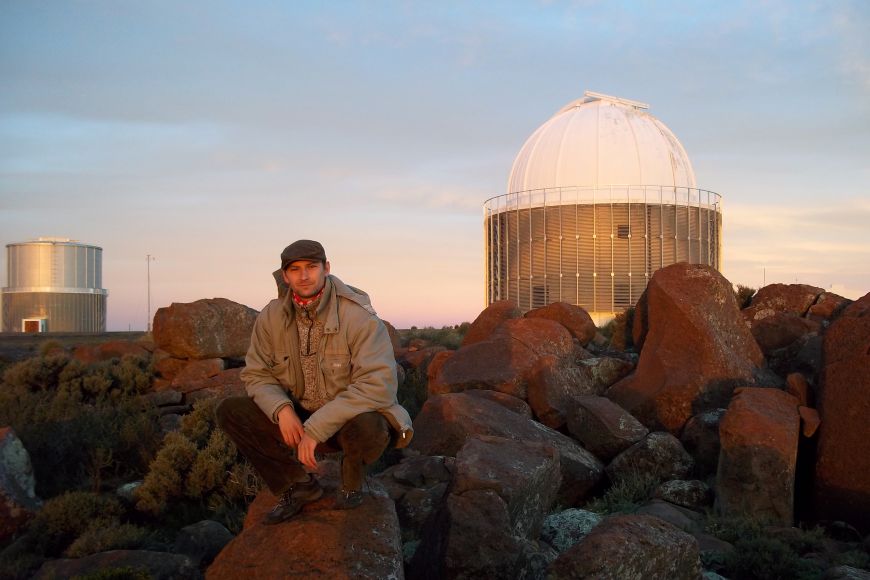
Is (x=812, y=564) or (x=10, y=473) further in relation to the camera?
(x=10, y=473)

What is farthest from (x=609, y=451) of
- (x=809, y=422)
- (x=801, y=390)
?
(x=801, y=390)

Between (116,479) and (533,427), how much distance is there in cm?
430

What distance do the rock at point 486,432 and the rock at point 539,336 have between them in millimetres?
2482

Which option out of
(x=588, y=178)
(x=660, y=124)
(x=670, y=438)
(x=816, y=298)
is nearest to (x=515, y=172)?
(x=588, y=178)

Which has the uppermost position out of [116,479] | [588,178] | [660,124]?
[660,124]

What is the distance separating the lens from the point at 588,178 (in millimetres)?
26266

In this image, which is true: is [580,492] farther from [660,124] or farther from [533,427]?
[660,124]

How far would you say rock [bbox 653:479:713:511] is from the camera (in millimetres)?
7625

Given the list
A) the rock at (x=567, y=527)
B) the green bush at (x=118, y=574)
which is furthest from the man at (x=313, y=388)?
the rock at (x=567, y=527)

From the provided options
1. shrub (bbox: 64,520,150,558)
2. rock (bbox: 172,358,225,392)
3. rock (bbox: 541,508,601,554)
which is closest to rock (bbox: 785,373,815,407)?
rock (bbox: 541,508,601,554)

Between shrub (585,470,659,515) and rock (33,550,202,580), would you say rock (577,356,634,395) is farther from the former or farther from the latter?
rock (33,550,202,580)

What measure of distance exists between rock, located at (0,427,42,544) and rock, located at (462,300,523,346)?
22.9 ft

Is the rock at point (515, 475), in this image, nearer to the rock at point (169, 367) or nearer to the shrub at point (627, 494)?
the shrub at point (627, 494)

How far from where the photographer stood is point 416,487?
689 centimetres
